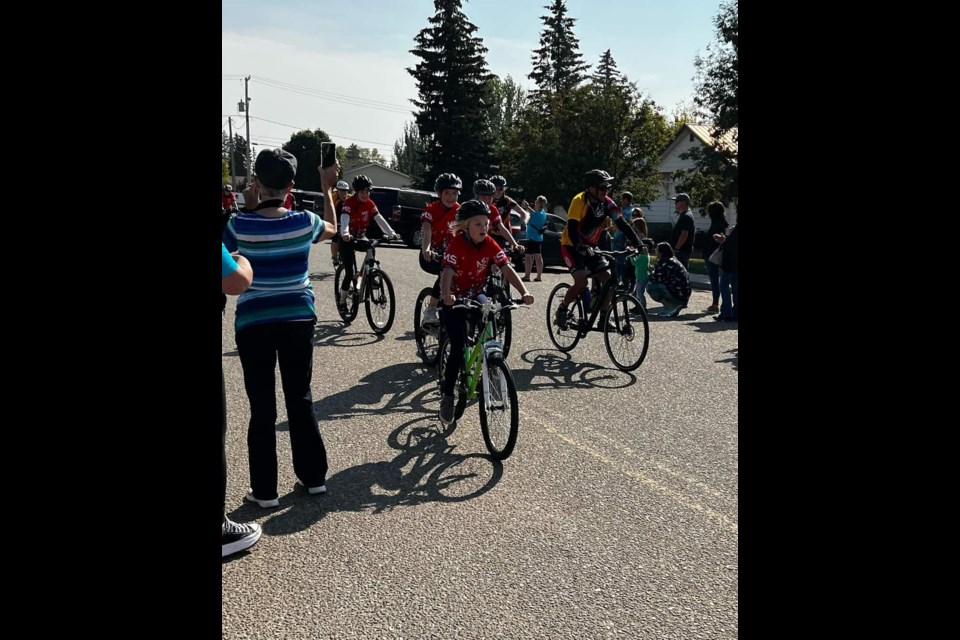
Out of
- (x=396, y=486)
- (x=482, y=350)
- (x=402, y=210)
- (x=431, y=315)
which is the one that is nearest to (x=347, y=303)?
(x=431, y=315)

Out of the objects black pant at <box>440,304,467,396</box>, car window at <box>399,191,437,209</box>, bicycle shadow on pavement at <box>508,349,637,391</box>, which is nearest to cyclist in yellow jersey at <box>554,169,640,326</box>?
bicycle shadow on pavement at <box>508,349,637,391</box>

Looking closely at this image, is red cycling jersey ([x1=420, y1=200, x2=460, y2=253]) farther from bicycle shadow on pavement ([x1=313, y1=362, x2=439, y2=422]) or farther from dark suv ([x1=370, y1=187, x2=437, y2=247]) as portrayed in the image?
dark suv ([x1=370, y1=187, x2=437, y2=247])

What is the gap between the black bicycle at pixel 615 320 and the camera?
8461 mm

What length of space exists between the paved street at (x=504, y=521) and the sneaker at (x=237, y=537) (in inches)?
1.8

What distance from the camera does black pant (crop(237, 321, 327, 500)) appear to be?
440 centimetres

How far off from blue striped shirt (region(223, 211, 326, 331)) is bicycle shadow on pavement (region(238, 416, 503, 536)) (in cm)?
107

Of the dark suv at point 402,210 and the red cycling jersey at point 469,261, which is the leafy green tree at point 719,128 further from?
the red cycling jersey at point 469,261

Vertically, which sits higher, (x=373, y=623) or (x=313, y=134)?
(x=313, y=134)

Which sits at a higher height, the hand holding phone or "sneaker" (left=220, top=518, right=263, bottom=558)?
the hand holding phone
